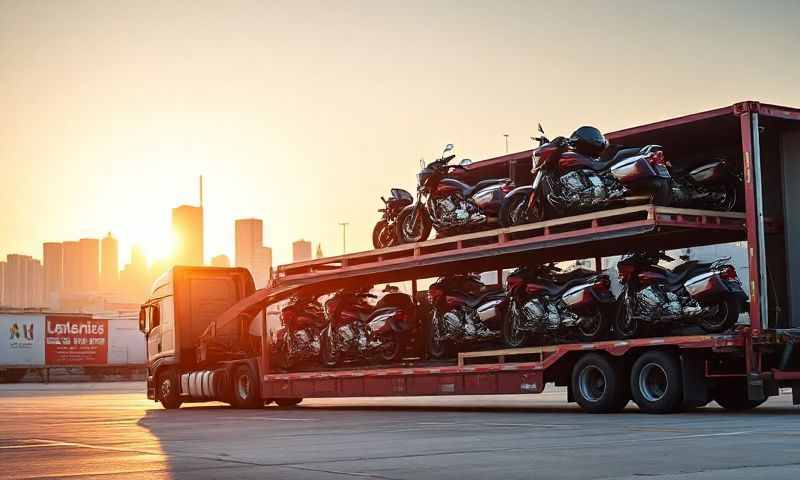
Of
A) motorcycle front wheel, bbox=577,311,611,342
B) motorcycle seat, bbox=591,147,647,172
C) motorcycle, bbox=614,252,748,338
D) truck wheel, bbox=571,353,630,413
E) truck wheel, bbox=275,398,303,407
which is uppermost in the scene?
motorcycle seat, bbox=591,147,647,172

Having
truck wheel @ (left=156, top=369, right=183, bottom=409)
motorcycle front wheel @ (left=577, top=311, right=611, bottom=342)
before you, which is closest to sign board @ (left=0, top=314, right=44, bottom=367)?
truck wheel @ (left=156, top=369, right=183, bottom=409)

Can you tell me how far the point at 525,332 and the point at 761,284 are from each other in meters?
4.23

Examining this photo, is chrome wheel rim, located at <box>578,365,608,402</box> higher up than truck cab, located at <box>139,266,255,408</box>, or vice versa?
truck cab, located at <box>139,266,255,408</box>

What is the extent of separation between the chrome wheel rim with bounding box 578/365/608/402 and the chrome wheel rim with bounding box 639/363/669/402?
33.4 inches

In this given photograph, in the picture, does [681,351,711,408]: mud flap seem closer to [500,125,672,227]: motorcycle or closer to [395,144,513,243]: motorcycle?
[500,125,672,227]: motorcycle

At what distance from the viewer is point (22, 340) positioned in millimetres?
66375

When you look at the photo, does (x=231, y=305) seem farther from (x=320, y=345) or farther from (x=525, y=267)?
(x=525, y=267)

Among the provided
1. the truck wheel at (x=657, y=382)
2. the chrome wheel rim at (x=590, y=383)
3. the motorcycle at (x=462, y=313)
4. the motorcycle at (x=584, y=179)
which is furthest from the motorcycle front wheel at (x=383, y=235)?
the truck wheel at (x=657, y=382)

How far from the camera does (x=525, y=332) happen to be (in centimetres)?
1814

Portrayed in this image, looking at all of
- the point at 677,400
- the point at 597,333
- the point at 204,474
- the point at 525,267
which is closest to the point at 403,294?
the point at 525,267

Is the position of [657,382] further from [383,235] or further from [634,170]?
[383,235]

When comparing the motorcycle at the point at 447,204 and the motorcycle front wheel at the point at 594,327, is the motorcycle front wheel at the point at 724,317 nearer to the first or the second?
the motorcycle front wheel at the point at 594,327

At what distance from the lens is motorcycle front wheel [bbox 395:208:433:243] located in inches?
795

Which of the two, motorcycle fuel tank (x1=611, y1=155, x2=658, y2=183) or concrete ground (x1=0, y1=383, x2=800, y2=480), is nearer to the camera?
concrete ground (x1=0, y1=383, x2=800, y2=480)
